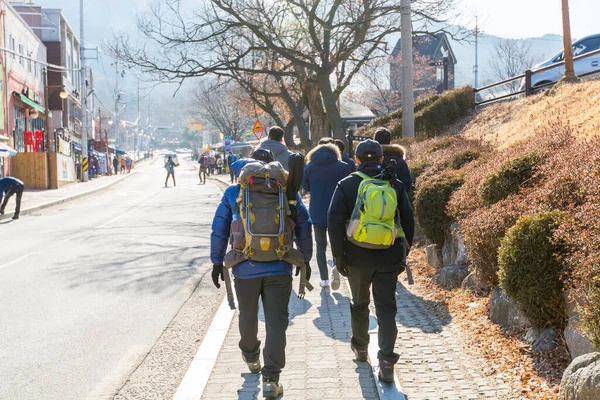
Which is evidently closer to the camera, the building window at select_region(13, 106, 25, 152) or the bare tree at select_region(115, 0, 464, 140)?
the bare tree at select_region(115, 0, 464, 140)

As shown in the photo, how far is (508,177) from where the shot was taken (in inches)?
314

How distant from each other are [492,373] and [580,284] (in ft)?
3.90

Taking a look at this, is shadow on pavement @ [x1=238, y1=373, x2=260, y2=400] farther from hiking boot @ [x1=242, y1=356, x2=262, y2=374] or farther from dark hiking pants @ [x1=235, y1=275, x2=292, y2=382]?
dark hiking pants @ [x1=235, y1=275, x2=292, y2=382]

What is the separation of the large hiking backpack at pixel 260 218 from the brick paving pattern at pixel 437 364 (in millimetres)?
1455

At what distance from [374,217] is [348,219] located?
1.17 feet

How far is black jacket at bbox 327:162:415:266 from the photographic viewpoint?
18.3ft

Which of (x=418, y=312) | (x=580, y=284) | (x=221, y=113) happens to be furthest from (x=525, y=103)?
(x=221, y=113)

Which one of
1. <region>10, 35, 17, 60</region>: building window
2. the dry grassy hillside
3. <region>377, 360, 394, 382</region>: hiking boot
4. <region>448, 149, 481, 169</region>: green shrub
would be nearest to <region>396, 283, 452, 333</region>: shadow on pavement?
<region>377, 360, 394, 382</region>: hiking boot

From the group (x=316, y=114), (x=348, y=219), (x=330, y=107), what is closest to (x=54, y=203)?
(x=316, y=114)

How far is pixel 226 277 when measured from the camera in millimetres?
5434

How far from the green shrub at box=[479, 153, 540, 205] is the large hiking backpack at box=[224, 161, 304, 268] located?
142 inches

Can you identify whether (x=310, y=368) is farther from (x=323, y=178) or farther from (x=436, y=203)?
(x=436, y=203)

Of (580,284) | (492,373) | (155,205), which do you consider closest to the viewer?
(580,284)

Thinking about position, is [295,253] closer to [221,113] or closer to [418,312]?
[418,312]
